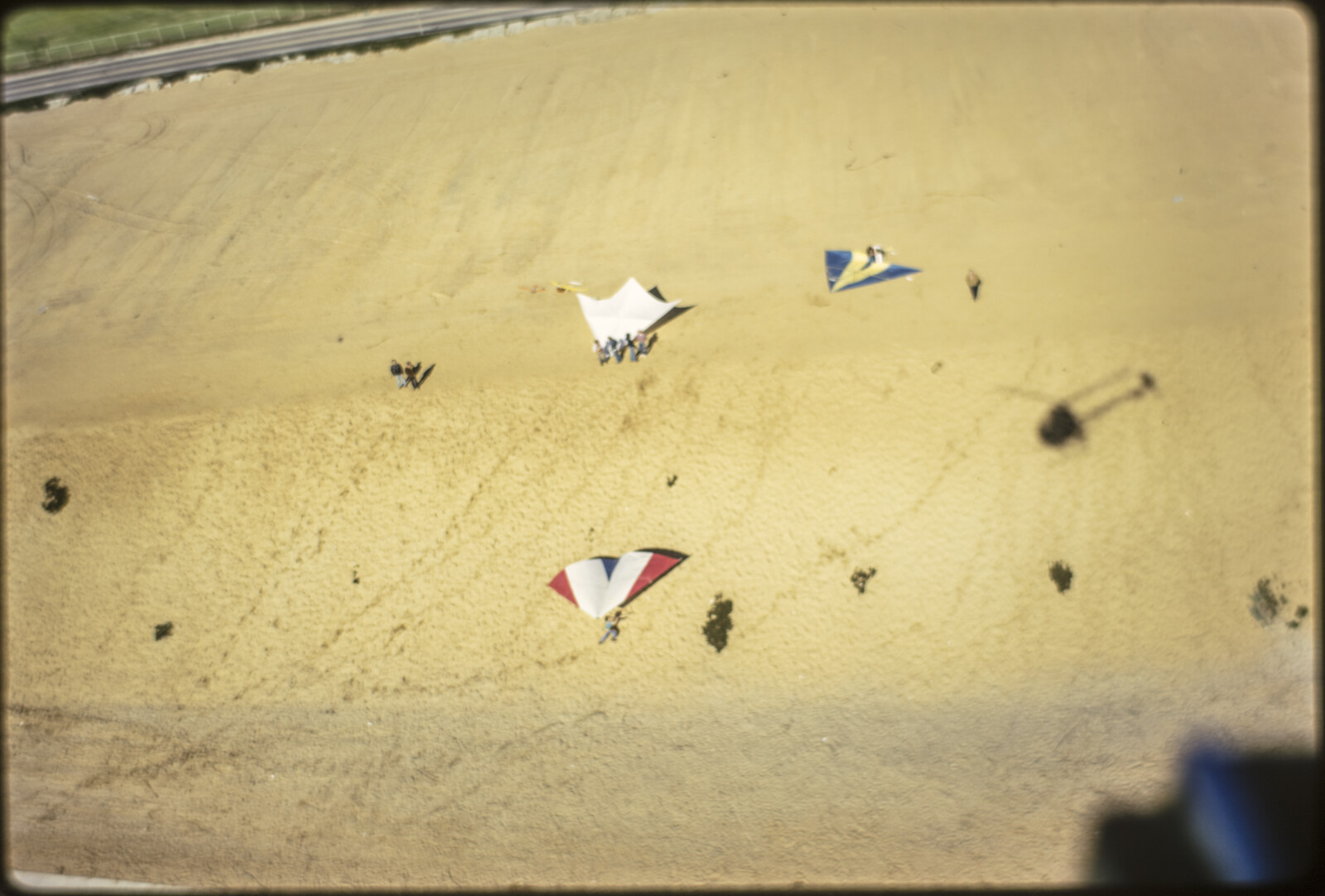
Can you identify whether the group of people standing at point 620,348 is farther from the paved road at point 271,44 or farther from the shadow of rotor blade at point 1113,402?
the paved road at point 271,44

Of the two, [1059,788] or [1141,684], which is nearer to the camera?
[1059,788]

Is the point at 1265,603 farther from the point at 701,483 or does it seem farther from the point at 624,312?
the point at 624,312

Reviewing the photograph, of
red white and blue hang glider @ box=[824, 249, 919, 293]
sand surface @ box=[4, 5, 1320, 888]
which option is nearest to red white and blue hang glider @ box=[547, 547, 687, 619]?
sand surface @ box=[4, 5, 1320, 888]

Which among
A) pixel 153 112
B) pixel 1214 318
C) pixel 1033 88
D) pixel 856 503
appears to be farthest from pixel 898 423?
pixel 153 112

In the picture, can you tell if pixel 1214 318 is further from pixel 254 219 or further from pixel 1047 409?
pixel 254 219

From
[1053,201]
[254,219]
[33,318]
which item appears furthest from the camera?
[254,219]

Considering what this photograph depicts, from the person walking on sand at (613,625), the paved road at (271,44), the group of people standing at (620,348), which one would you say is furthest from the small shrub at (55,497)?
the paved road at (271,44)

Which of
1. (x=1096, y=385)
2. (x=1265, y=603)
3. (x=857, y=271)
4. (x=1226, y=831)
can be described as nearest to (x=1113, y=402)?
(x=1096, y=385)
